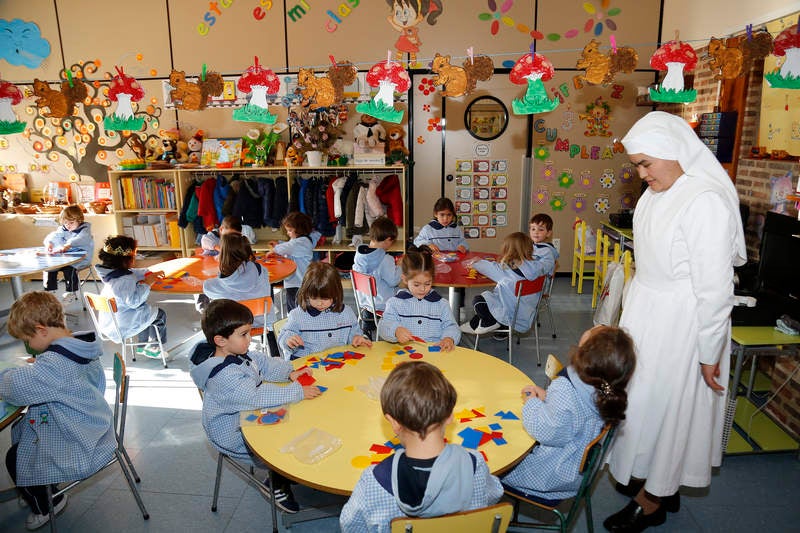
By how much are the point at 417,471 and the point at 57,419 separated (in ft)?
5.83

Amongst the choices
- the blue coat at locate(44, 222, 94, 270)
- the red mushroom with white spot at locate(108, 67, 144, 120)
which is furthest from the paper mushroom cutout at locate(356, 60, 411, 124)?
the blue coat at locate(44, 222, 94, 270)

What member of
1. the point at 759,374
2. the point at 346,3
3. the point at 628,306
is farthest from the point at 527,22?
the point at 628,306

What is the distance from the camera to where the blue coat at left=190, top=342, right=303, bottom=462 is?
88.2 inches

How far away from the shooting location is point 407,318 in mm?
3182

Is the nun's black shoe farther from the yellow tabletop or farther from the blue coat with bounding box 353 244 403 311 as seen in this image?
the blue coat with bounding box 353 244 403 311

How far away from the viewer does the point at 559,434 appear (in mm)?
2018

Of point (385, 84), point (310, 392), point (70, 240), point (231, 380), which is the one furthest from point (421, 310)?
point (70, 240)

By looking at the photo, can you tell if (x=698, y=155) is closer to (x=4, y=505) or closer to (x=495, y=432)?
(x=495, y=432)

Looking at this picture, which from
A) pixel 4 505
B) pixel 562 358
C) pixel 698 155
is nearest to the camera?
pixel 698 155

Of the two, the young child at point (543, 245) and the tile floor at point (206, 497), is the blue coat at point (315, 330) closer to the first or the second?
the tile floor at point (206, 497)

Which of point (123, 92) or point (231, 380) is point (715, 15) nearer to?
point (123, 92)

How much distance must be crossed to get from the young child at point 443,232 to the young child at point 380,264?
3.23ft

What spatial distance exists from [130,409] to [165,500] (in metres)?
1.15

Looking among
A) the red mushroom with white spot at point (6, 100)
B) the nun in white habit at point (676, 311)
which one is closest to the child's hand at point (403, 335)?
the nun in white habit at point (676, 311)
